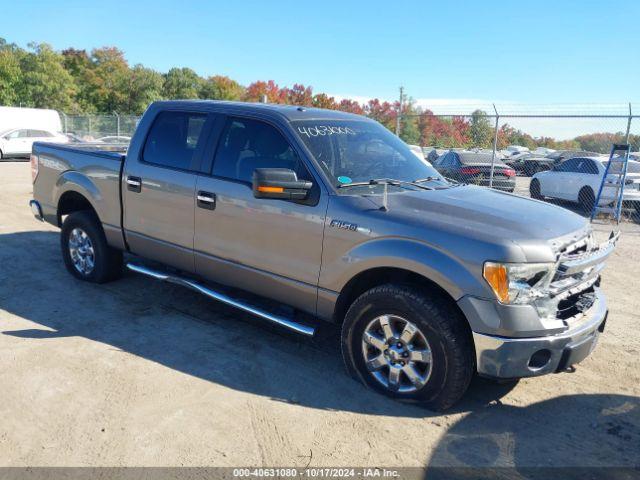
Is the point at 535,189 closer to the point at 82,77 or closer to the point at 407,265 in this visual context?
the point at 407,265

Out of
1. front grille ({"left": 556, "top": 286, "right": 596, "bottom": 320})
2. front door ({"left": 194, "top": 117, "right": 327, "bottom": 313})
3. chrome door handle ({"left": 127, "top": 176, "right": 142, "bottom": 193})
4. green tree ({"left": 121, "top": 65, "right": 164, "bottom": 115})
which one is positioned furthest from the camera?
green tree ({"left": 121, "top": 65, "right": 164, "bottom": 115})

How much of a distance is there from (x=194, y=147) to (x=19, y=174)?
14401 mm

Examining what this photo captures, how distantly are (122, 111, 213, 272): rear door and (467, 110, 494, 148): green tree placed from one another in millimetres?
10810

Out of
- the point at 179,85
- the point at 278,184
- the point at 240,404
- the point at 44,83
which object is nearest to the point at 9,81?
the point at 44,83

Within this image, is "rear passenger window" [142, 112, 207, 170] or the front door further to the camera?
"rear passenger window" [142, 112, 207, 170]

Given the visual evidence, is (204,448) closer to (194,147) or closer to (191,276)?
(191,276)

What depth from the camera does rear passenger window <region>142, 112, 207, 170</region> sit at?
466cm

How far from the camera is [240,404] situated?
11.5 ft

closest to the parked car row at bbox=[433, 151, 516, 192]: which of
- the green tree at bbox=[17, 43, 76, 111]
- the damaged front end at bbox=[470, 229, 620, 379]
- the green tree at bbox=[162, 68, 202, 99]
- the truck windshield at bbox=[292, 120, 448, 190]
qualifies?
the truck windshield at bbox=[292, 120, 448, 190]

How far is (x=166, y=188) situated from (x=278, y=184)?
5.06ft

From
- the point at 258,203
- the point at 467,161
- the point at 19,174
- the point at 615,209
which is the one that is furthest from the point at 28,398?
the point at 19,174

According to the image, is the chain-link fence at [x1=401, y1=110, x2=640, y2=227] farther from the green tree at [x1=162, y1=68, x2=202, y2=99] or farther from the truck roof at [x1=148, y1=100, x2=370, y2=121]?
the green tree at [x1=162, y1=68, x2=202, y2=99]

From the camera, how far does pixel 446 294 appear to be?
341cm

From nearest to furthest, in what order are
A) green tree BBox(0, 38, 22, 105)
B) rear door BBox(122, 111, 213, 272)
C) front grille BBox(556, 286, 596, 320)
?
front grille BBox(556, 286, 596, 320) < rear door BBox(122, 111, 213, 272) < green tree BBox(0, 38, 22, 105)
